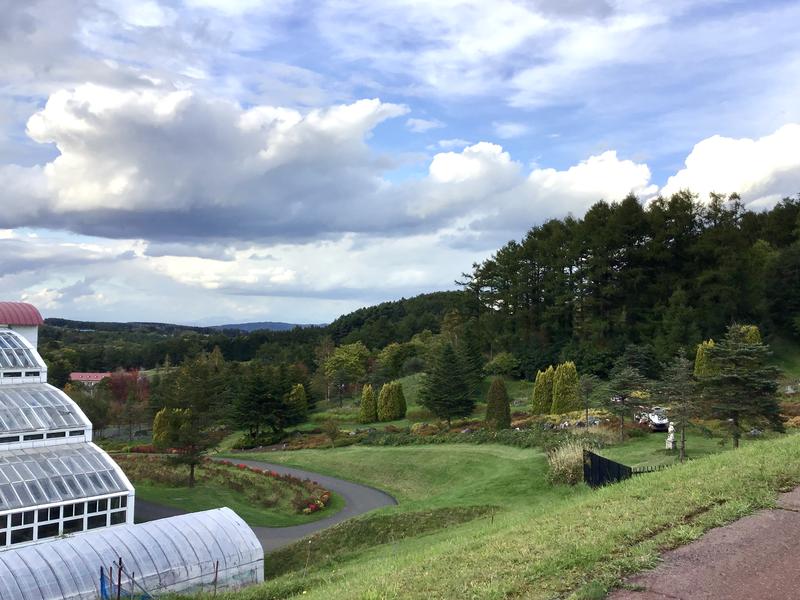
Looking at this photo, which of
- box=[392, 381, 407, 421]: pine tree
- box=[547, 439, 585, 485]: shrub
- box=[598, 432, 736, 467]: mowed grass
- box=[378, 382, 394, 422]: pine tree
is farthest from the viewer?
box=[392, 381, 407, 421]: pine tree

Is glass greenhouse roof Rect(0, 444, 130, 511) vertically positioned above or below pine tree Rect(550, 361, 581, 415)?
below

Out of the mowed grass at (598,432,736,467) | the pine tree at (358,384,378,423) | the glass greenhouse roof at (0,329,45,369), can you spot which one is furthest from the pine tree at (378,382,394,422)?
the glass greenhouse roof at (0,329,45,369)

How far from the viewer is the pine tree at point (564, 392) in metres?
40.4

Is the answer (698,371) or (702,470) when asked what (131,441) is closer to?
(698,371)

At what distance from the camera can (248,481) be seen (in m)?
34.0

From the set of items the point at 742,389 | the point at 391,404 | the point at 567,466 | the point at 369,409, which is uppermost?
the point at 742,389

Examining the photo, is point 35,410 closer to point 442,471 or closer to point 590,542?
point 442,471

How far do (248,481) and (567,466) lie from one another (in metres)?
19.9

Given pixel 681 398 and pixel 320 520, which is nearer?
pixel 681 398

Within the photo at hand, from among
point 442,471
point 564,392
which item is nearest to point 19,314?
point 442,471

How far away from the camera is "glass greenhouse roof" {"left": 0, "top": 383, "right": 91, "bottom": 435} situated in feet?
72.1

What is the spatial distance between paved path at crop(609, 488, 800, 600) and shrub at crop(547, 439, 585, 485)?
1150cm

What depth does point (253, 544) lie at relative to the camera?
16766 mm

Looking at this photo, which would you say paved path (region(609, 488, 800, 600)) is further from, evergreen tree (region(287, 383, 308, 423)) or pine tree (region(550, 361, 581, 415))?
evergreen tree (region(287, 383, 308, 423))
